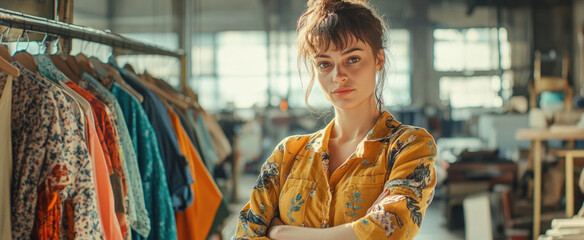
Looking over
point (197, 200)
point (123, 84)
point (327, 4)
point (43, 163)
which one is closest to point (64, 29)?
point (123, 84)

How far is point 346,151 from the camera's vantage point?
4.18 ft

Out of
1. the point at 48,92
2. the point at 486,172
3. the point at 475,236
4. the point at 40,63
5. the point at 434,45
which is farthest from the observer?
the point at 434,45

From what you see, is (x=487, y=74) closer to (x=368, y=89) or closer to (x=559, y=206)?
(x=559, y=206)

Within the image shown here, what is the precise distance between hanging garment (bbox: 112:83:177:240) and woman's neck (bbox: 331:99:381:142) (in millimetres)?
1024

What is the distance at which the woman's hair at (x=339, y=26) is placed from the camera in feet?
3.90

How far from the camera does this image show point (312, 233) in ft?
3.74

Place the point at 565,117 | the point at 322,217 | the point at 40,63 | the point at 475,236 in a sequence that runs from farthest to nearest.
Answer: the point at 565,117, the point at 475,236, the point at 40,63, the point at 322,217

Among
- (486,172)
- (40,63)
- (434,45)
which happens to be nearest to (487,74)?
(434,45)

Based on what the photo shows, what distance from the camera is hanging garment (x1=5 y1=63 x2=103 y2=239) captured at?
147 cm

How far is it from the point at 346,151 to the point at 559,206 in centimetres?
377

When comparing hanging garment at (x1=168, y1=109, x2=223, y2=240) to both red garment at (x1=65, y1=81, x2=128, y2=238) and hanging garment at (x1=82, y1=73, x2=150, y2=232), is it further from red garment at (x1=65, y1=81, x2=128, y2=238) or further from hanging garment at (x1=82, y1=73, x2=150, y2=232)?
red garment at (x1=65, y1=81, x2=128, y2=238)

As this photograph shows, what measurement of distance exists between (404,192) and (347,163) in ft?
0.52

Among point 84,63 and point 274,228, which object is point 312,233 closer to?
point 274,228

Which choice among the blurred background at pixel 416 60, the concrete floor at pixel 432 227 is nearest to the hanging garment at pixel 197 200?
the concrete floor at pixel 432 227
